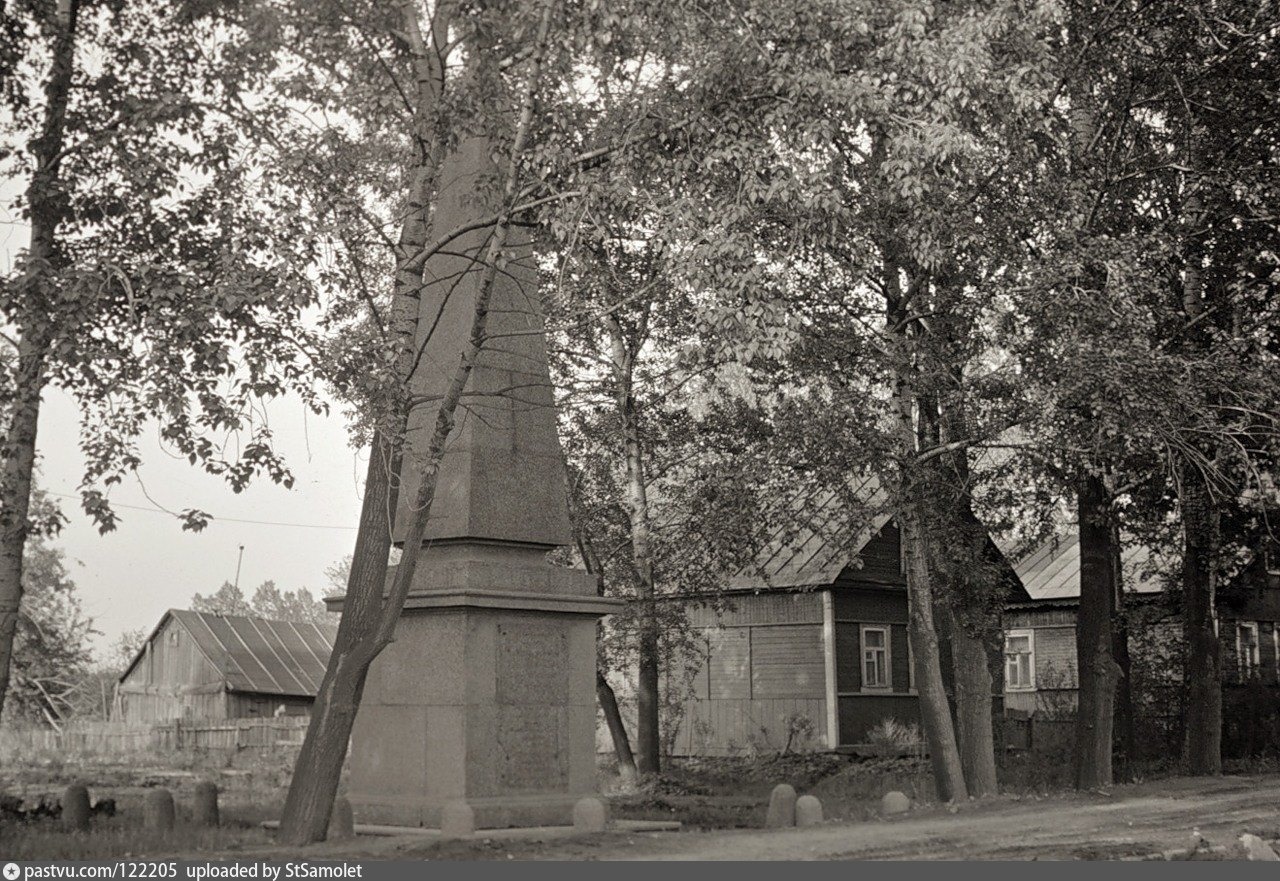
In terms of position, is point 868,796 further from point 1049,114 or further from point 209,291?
point 209,291

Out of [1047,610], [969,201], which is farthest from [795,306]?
[1047,610]

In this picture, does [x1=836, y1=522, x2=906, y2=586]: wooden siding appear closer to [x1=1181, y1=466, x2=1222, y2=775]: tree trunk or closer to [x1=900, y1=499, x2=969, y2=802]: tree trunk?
[x1=1181, y1=466, x2=1222, y2=775]: tree trunk

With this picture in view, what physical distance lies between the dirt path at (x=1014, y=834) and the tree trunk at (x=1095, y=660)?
2310mm

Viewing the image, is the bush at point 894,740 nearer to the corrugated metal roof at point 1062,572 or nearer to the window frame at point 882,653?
the window frame at point 882,653

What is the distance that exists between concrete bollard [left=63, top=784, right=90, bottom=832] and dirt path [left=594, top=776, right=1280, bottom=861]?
565 centimetres

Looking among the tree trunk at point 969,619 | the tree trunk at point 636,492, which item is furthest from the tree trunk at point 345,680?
the tree trunk at point 636,492

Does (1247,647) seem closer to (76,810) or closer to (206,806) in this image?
(206,806)

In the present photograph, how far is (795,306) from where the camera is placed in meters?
19.5

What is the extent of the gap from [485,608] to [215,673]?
122 feet

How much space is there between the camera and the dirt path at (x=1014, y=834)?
11836 millimetres

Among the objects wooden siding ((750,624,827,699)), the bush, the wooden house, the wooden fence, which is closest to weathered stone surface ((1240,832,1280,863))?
the bush

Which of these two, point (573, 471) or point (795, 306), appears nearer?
point (795, 306)

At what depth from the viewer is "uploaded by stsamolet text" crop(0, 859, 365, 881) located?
1001 cm

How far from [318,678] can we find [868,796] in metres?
33.2
